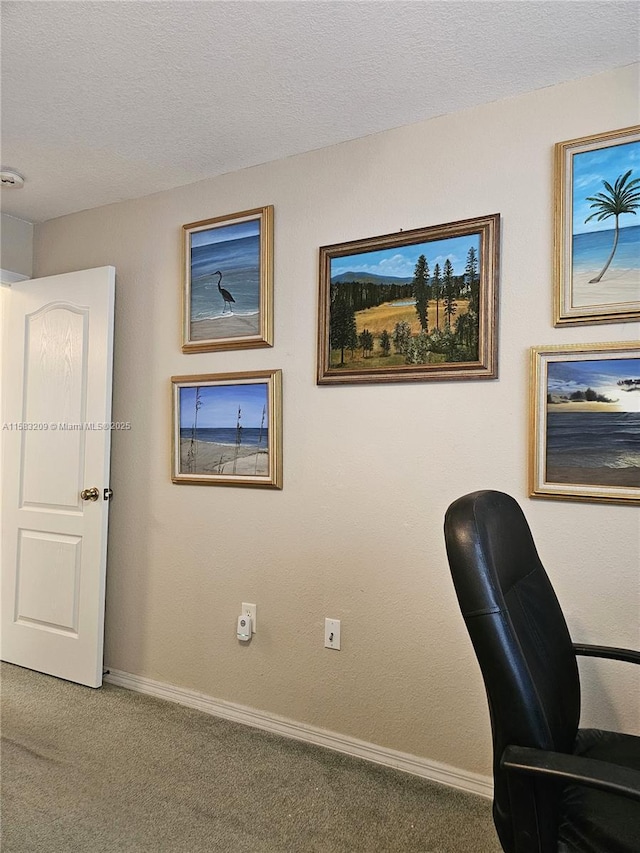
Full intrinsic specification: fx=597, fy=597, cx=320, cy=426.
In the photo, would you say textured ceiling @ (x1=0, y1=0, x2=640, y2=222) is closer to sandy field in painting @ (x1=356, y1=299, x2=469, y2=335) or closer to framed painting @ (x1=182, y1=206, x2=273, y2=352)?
framed painting @ (x1=182, y1=206, x2=273, y2=352)

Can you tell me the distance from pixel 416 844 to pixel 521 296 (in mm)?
1792

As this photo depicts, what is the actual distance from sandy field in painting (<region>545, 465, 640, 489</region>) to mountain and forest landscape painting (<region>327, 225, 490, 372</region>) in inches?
19.1

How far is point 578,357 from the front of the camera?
6.42 feet

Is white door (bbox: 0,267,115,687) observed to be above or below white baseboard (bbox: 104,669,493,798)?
above

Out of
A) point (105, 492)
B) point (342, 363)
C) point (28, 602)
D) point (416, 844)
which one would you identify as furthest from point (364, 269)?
point (28, 602)

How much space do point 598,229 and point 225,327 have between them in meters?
1.56

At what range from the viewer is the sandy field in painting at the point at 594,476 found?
74.2 inches

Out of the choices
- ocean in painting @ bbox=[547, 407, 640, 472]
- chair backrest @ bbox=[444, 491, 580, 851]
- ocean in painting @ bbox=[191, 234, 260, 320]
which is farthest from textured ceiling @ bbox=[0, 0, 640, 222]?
chair backrest @ bbox=[444, 491, 580, 851]

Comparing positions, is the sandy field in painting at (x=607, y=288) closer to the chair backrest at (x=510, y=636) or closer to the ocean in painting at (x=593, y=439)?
the ocean in painting at (x=593, y=439)

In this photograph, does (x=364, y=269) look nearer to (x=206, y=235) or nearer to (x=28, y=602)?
(x=206, y=235)

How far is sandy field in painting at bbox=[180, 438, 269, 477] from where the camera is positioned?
8.57 feet

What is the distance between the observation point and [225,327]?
2.72 meters

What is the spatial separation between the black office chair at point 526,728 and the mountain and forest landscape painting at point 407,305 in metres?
0.96

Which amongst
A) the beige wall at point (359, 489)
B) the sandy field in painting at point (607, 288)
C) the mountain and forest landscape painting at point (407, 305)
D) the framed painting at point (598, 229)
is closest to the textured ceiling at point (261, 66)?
the beige wall at point (359, 489)
